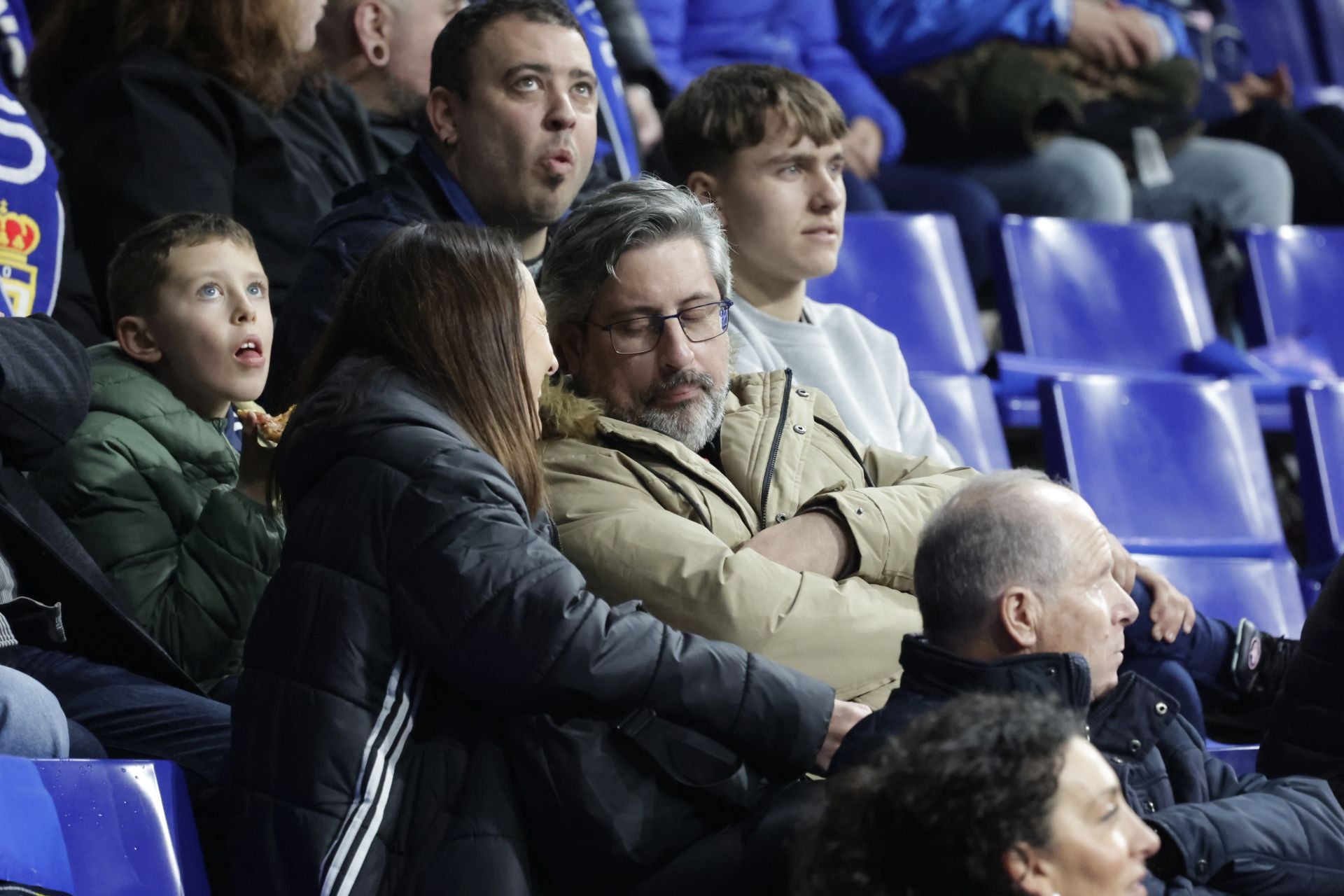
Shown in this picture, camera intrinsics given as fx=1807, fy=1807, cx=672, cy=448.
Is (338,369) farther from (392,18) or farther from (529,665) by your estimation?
(392,18)

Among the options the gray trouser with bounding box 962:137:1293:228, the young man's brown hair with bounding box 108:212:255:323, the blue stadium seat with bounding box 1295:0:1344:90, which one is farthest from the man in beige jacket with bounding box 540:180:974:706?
the blue stadium seat with bounding box 1295:0:1344:90

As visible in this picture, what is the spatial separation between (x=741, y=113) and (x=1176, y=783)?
5.12 feet

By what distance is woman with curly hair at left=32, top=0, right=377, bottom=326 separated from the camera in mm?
3330

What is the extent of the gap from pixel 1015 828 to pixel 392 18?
2.91 meters

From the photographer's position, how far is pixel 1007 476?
2.19m

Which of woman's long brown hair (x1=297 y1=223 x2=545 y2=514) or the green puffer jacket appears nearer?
woman's long brown hair (x1=297 y1=223 x2=545 y2=514)

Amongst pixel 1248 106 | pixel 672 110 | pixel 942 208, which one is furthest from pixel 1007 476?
pixel 1248 106

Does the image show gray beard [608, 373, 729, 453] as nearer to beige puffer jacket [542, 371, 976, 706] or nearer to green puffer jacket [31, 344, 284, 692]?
beige puffer jacket [542, 371, 976, 706]

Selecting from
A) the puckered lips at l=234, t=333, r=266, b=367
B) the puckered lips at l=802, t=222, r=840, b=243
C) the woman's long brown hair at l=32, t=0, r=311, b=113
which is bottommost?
the puckered lips at l=802, t=222, r=840, b=243

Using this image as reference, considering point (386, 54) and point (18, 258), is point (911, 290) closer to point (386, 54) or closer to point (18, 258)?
point (386, 54)

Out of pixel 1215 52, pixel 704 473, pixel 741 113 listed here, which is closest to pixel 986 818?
pixel 704 473

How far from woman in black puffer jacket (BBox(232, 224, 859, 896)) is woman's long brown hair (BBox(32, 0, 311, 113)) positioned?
5.40 ft

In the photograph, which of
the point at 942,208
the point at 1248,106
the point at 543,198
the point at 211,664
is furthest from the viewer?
the point at 1248,106

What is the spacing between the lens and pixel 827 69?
520cm
